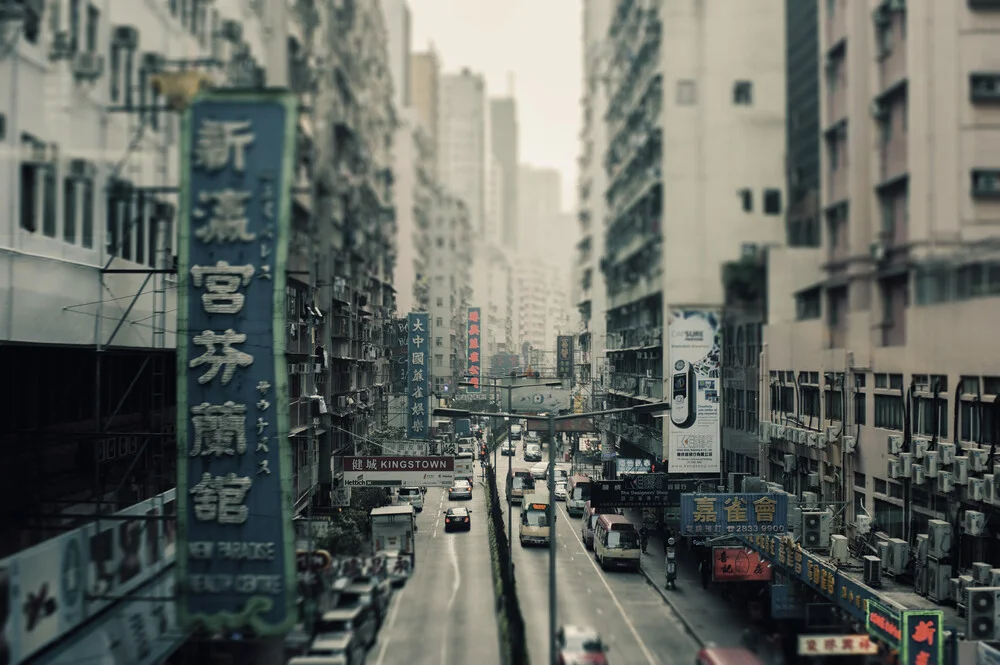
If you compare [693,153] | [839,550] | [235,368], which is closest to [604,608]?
[839,550]

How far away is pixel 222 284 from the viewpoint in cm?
1230

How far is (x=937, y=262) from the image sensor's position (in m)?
6.60

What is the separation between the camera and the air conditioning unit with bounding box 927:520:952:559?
17547 mm

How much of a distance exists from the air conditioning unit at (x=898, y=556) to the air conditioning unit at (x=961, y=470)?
2200mm

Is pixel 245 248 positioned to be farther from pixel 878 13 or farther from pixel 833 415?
pixel 833 415

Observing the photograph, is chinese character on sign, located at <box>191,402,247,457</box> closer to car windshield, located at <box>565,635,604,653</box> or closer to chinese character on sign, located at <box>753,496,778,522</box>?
car windshield, located at <box>565,635,604,653</box>

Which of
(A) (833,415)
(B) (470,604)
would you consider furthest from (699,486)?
(B) (470,604)

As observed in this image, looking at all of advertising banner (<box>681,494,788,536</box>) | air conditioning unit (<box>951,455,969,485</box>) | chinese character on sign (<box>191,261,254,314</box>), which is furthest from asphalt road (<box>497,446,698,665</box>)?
chinese character on sign (<box>191,261,254,314</box>)

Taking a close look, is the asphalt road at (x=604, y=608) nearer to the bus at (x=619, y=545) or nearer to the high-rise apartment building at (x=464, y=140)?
the bus at (x=619, y=545)

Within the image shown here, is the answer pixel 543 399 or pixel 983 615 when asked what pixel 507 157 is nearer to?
pixel 543 399

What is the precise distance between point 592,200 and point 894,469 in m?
8.92

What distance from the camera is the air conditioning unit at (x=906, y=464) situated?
18703 mm

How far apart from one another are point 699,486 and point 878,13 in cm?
1335

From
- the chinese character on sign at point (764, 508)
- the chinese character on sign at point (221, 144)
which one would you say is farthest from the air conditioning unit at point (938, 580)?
the chinese character on sign at point (221, 144)
